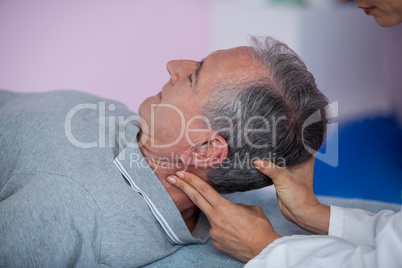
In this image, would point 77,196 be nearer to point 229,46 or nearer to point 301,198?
point 301,198

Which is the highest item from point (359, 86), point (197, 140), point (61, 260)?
point (359, 86)

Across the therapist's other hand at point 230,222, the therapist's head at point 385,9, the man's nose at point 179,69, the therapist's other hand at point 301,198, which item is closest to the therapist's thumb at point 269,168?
the therapist's other hand at point 301,198

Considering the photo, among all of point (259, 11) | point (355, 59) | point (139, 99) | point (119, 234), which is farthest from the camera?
point (139, 99)

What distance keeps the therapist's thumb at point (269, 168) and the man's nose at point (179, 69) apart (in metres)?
0.34

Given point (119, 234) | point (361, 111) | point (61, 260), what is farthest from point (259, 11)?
point (61, 260)

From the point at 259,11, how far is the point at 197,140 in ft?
4.37

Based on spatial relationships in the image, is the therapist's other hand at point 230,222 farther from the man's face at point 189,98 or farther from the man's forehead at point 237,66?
the man's forehead at point 237,66

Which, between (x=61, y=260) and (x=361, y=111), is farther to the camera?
(x=361, y=111)

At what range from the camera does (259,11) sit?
8.00 feet

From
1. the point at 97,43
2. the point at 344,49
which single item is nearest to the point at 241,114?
the point at 344,49

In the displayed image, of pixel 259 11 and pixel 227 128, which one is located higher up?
pixel 259 11

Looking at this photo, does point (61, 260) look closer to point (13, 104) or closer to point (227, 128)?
point (227, 128)

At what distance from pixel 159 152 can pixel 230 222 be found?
296 mm

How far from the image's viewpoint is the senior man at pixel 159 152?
3.94 feet
